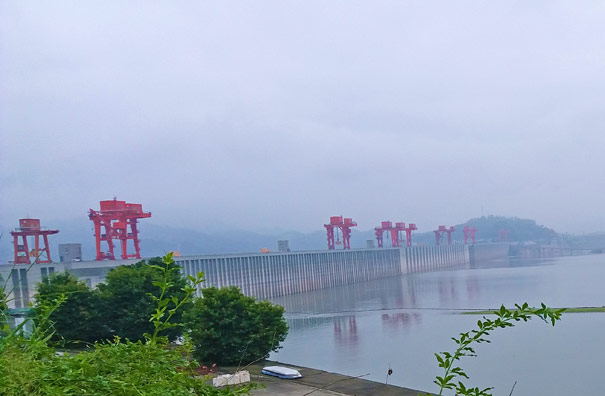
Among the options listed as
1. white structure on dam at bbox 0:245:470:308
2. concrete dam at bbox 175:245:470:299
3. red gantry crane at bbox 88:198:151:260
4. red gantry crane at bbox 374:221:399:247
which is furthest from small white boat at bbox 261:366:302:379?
red gantry crane at bbox 374:221:399:247

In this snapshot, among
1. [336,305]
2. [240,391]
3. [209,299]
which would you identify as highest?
[240,391]

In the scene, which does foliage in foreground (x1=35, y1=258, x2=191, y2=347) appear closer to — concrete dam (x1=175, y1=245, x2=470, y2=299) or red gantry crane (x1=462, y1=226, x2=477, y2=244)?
concrete dam (x1=175, y1=245, x2=470, y2=299)

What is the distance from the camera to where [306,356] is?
19.1 metres

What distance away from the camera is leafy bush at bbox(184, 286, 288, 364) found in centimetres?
1385

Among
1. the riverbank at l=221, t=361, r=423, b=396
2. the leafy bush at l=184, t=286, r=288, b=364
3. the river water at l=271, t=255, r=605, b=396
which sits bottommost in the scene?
the river water at l=271, t=255, r=605, b=396

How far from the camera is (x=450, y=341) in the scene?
19.3 m

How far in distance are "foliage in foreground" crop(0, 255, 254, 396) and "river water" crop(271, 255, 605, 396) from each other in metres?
5.66

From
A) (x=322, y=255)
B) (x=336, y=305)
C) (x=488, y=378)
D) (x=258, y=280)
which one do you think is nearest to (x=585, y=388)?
(x=488, y=378)

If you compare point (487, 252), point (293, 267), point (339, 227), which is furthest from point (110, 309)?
point (487, 252)

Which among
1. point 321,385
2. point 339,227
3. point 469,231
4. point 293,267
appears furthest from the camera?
point 469,231

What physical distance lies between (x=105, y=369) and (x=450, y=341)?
65.1ft

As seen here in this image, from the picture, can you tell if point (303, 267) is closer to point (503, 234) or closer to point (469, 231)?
point (469, 231)

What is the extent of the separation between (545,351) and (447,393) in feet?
14.6

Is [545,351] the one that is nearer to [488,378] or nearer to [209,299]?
[488,378]
